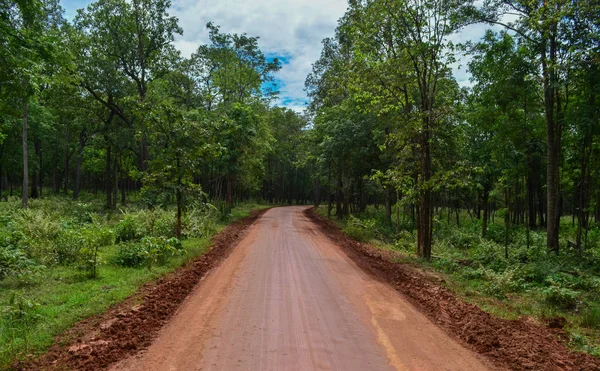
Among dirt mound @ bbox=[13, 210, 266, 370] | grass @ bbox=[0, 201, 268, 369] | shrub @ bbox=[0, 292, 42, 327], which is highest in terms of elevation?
shrub @ bbox=[0, 292, 42, 327]

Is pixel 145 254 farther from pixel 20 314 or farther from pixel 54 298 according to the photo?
pixel 20 314

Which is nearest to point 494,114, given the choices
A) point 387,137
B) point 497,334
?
point 387,137

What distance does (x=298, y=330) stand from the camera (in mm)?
5270

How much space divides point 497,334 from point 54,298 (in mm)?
7369

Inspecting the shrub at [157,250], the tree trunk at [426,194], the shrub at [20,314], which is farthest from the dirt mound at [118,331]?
the tree trunk at [426,194]

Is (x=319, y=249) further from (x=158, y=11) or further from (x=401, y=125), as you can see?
(x=158, y=11)

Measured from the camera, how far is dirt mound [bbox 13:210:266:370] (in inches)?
164

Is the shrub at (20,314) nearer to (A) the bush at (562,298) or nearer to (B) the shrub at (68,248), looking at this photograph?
(B) the shrub at (68,248)

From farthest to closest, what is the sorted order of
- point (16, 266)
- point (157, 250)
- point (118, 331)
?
point (157, 250)
point (16, 266)
point (118, 331)

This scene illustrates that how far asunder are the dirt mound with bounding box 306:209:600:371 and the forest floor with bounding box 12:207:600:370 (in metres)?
0.02

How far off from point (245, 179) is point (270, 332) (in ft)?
84.1

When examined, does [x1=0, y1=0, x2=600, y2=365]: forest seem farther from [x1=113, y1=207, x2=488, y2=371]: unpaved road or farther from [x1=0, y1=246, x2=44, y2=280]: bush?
[x1=113, y1=207, x2=488, y2=371]: unpaved road

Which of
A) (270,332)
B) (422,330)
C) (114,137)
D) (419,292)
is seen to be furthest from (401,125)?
(114,137)

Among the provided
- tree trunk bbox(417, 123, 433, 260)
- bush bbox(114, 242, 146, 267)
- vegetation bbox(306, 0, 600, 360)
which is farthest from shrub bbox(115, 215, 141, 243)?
tree trunk bbox(417, 123, 433, 260)
